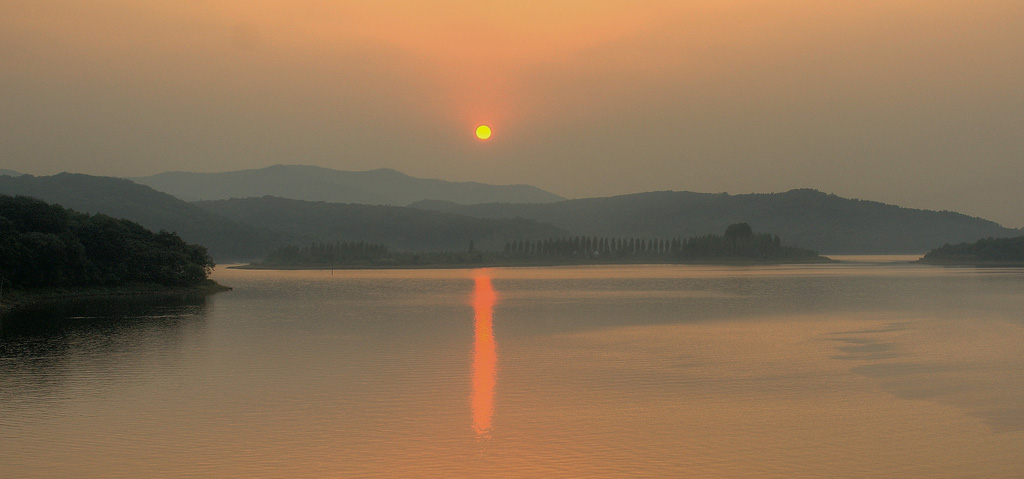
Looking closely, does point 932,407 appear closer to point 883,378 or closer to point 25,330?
point 883,378

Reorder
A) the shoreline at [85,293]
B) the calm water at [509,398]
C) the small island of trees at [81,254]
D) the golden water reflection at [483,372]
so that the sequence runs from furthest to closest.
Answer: the small island of trees at [81,254]
the shoreline at [85,293]
the golden water reflection at [483,372]
the calm water at [509,398]

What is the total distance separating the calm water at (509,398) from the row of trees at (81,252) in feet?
51.7

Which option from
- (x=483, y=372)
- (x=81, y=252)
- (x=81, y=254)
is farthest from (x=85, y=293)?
(x=483, y=372)

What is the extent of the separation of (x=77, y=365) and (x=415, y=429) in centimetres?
1812

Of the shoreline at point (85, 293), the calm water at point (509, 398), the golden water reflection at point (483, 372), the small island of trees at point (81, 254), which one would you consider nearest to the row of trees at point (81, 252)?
the small island of trees at point (81, 254)

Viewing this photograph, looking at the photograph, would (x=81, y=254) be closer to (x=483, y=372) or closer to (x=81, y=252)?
(x=81, y=252)

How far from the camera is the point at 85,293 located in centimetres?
8038

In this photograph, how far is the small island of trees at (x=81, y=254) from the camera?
71875 millimetres

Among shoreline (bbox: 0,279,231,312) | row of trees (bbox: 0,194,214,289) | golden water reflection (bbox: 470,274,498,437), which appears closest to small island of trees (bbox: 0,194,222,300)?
row of trees (bbox: 0,194,214,289)

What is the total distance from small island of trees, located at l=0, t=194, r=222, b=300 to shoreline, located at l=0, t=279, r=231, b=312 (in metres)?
0.29

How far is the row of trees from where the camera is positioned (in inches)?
2832

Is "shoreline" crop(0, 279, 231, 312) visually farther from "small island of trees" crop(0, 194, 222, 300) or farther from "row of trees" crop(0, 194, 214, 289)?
"row of trees" crop(0, 194, 214, 289)

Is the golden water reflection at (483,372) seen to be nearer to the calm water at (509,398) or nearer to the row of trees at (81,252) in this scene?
the calm water at (509,398)

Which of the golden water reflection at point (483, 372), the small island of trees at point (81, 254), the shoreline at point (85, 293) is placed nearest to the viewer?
the golden water reflection at point (483, 372)
